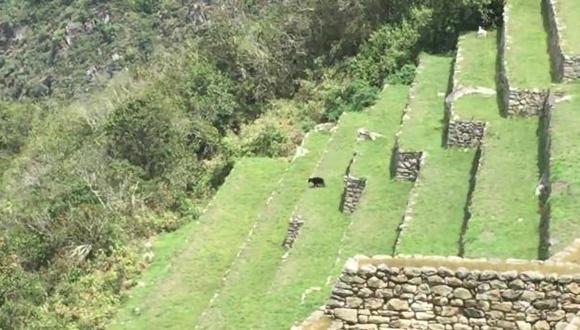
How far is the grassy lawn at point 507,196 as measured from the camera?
1366 centimetres

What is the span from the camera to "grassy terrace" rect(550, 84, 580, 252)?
13.0 m

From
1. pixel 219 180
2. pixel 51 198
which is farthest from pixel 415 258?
pixel 51 198

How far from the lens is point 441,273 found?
9000 mm

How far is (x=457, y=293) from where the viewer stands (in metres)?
9.04

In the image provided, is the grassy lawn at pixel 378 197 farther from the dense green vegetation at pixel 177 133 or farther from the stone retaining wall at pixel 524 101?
the stone retaining wall at pixel 524 101

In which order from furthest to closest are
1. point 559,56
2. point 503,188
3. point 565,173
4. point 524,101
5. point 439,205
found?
point 559,56, point 524,101, point 439,205, point 503,188, point 565,173

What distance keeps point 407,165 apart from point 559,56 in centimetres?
444

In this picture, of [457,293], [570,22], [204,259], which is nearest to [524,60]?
[570,22]

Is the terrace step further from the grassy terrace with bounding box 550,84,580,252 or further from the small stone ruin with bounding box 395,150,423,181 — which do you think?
the small stone ruin with bounding box 395,150,423,181

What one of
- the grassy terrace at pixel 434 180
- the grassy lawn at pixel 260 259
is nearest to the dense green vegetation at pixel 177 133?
the grassy lawn at pixel 260 259

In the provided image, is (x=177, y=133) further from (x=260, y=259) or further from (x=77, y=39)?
(x=77, y=39)

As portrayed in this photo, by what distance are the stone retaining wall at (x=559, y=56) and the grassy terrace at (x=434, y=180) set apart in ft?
9.06

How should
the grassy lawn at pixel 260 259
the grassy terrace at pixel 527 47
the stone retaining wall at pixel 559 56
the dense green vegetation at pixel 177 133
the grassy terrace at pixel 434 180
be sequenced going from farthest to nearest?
A: the dense green vegetation at pixel 177 133 → the grassy terrace at pixel 527 47 → the stone retaining wall at pixel 559 56 → the grassy lawn at pixel 260 259 → the grassy terrace at pixel 434 180

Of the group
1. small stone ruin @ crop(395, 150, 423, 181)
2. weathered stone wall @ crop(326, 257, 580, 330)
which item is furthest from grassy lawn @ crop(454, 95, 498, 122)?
weathered stone wall @ crop(326, 257, 580, 330)
